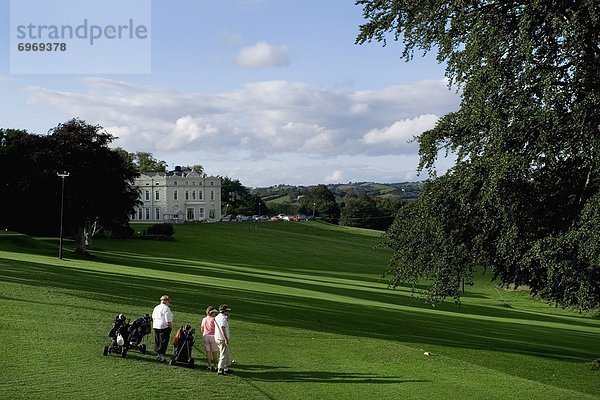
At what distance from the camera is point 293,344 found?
25.5 metres

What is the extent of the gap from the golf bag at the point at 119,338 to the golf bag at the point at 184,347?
144cm

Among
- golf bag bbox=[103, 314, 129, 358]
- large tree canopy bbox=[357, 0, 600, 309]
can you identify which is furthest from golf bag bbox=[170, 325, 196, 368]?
large tree canopy bbox=[357, 0, 600, 309]

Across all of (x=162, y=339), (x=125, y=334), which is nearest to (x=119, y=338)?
(x=125, y=334)

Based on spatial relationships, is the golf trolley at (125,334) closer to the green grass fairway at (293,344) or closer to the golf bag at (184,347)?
the green grass fairway at (293,344)

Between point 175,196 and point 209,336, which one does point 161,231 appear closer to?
point 175,196

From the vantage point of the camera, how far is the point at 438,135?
24953 mm

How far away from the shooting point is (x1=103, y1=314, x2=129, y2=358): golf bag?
66.7ft

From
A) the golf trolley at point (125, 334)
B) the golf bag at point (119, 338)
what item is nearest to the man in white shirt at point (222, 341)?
the golf trolley at point (125, 334)

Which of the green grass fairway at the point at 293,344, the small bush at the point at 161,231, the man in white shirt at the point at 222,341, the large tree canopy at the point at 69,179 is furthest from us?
the small bush at the point at 161,231

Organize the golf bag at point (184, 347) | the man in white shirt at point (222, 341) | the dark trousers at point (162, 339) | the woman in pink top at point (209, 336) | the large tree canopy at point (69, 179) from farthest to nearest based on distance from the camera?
the large tree canopy at point (69, 179)
the dark trousers at point (162, 339)
the golf bag at point (184, 347)
the woman in pink top at point (209, 336)
the man in white shirt at point (222, 341)

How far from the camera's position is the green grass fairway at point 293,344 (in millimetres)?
18141

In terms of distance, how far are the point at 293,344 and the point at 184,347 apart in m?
6.31

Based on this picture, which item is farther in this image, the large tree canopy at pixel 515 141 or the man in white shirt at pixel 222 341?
the large tree canopy at pixel 515 141

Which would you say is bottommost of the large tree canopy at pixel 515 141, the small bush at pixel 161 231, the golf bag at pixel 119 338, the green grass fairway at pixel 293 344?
the green grass fairway at pixel 293 344
